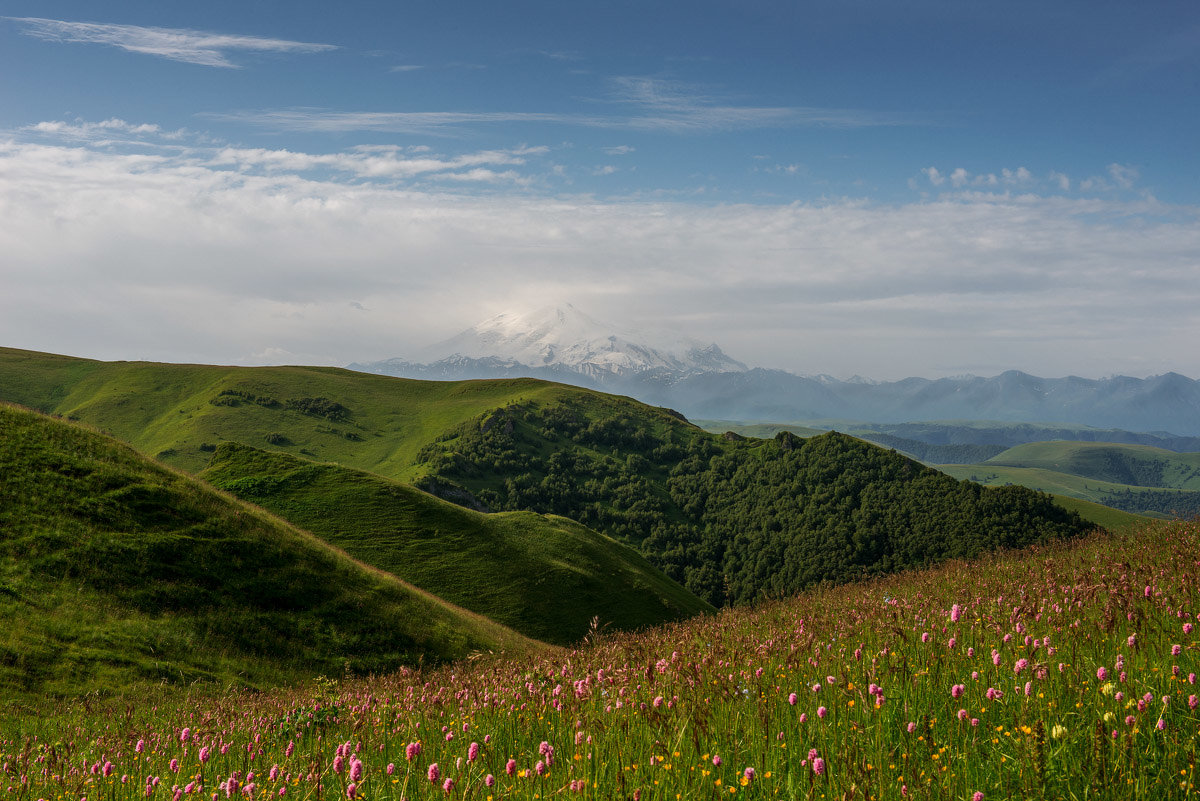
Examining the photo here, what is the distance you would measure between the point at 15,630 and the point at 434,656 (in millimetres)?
16033

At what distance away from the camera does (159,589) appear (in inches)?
1041

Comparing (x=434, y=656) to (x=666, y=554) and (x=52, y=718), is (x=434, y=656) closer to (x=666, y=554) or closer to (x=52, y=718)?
(x=52, y=718)

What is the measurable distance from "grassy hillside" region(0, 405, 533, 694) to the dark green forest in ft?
365

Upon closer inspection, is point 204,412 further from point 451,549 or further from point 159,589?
point 159,589

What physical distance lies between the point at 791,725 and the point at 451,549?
188 feet

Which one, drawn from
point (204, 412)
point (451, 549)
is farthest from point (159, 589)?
point (204, 412)

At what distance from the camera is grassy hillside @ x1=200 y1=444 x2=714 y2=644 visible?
55500 millimetres

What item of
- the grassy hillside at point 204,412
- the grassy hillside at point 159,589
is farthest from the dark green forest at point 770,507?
the grassy hillside at point 159,589

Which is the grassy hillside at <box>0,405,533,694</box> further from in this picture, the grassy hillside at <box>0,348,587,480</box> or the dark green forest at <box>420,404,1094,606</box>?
the grassy hillside at <box>0,348,587,480</box>

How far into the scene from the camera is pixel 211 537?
31.1 meters

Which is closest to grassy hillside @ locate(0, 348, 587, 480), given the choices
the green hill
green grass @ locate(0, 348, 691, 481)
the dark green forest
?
green grass @ locate(0, 348, 691, 481)

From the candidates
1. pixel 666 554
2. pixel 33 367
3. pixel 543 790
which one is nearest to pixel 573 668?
pixel 543 790

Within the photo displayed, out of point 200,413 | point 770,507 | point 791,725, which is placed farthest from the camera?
point 770,507

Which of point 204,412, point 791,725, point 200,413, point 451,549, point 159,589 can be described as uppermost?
point 791,725
